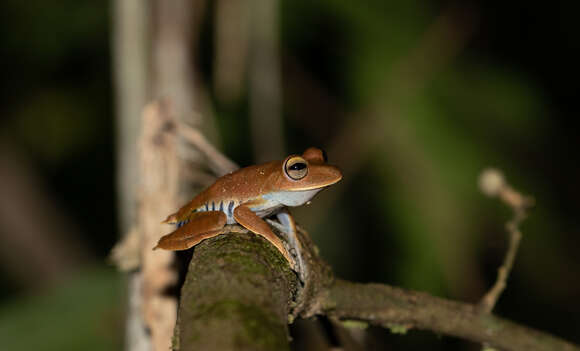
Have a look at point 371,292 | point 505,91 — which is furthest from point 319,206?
point 371,292

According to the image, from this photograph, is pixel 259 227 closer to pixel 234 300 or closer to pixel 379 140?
pixel 234 300

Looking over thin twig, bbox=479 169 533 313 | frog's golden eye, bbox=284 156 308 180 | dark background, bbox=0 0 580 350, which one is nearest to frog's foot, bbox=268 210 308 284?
→ frog's golden eye, bbox=284 156 308 180

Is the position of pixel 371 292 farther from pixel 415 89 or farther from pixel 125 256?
pixel 415 89

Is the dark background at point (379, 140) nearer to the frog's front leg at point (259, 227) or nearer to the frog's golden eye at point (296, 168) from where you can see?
the frog's golden eye at point (296, 168)

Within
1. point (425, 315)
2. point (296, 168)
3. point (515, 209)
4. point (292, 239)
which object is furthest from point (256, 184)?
point (515, 209)

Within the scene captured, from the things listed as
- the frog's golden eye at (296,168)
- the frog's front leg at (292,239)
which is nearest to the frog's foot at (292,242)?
the frog's front leg at (292,239)

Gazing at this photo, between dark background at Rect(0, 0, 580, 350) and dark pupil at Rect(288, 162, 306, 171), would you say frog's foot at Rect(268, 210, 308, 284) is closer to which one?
dark pupil at Rect(288, 162, 306, 171)
